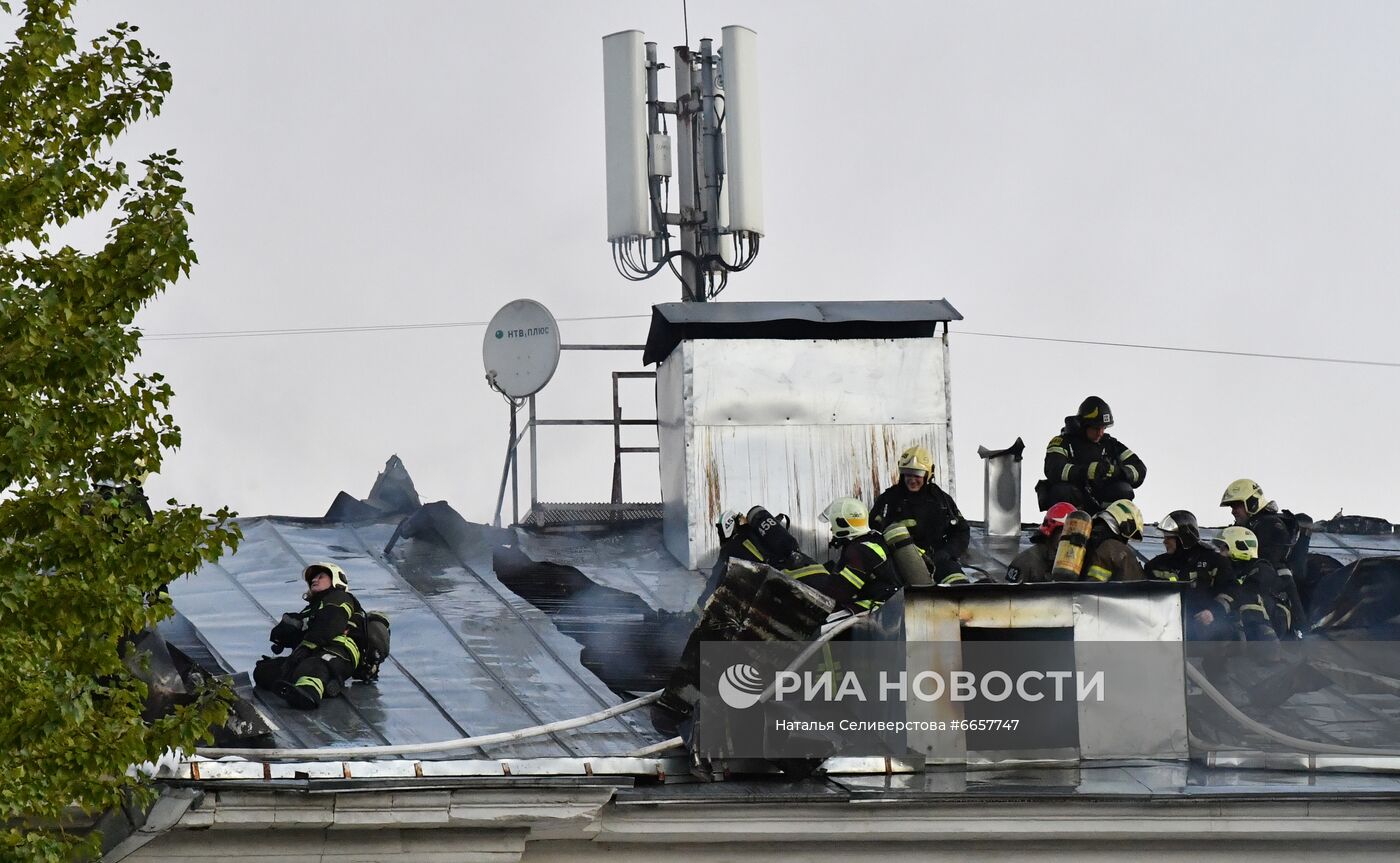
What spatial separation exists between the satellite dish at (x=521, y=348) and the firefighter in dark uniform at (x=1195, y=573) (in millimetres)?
6019

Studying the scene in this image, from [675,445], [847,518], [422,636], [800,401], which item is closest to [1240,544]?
[847,518]

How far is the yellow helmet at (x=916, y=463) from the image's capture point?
1561 centimetres

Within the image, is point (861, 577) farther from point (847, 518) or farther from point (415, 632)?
point (415, 632)

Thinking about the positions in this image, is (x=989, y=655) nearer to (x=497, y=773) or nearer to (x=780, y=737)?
(x=780, y=737)

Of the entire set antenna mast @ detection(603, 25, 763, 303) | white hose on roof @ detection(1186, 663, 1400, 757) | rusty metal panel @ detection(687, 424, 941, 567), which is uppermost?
antenna mast @ detection(603, 25, 763, 303)

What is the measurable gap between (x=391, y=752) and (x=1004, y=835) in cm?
350

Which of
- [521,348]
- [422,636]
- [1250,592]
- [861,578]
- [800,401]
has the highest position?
[521,348]

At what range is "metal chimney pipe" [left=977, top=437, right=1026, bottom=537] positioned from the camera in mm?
17844

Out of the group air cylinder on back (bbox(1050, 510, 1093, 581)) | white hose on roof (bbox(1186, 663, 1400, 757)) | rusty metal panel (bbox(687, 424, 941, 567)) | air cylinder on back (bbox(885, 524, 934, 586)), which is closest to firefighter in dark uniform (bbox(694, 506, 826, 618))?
air cylinder on back (bbox(885, 524, 934, 586))

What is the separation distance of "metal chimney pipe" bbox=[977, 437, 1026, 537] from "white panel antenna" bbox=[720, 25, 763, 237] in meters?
3.63

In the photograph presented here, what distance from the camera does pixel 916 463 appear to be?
615 inches

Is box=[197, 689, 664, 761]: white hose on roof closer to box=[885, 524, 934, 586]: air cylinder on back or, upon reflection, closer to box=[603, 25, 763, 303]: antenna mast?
box=[885, 524, 934, 586]: air cylinder on back

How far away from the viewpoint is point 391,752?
11766mm

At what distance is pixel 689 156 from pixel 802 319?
352 cm
